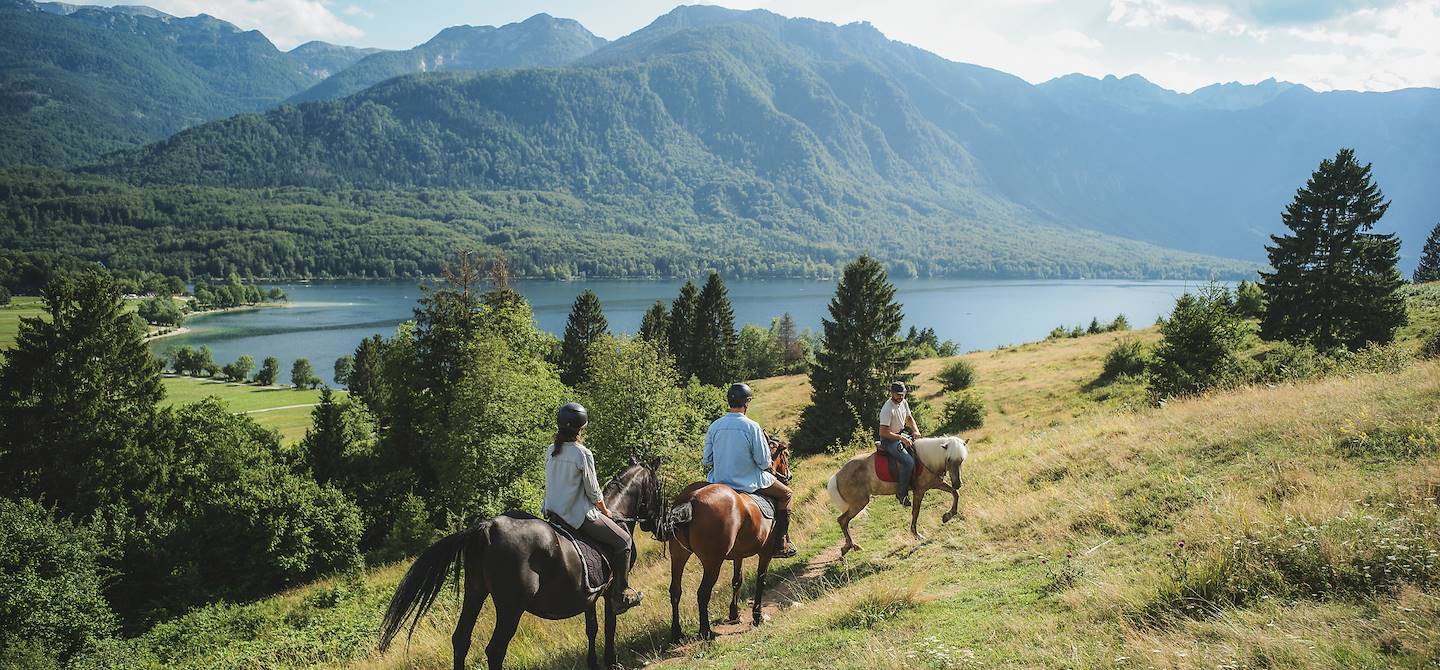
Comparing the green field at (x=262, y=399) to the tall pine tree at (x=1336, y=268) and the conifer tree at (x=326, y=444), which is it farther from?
the tall pine tree at (x=1336, y=268)

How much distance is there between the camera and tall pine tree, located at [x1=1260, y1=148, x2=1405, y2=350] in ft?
95.9

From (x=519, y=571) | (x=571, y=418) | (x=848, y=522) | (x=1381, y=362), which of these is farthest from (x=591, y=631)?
(x=1381, y=362)

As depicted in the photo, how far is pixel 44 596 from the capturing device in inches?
657

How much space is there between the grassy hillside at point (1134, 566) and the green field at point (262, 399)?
58.9 m

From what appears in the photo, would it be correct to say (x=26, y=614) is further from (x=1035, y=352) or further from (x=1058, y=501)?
(x=1035, y=352)

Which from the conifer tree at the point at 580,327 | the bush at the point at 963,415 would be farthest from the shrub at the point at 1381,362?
the conifer tree at the point at 580,327

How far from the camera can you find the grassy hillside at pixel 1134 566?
16.1ft

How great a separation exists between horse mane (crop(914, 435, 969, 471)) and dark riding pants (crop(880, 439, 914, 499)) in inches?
15.7

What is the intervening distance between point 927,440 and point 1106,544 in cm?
341

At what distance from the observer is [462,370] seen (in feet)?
100

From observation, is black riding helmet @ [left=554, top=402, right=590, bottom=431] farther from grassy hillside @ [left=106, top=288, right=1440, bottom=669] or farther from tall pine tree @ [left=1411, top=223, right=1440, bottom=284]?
tall pine tree @ [left=1411, top=223, right=1440, bottom=284]

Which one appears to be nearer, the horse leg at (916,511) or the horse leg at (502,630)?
the horse leg at (502,630)

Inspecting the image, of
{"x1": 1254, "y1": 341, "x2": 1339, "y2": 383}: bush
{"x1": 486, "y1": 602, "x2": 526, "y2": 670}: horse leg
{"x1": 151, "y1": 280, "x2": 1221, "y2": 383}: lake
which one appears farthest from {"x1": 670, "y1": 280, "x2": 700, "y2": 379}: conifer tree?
{"x1": 486, "y1": 602, "x2": 526, "y2": 670}: horse leg

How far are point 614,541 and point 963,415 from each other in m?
27.7
